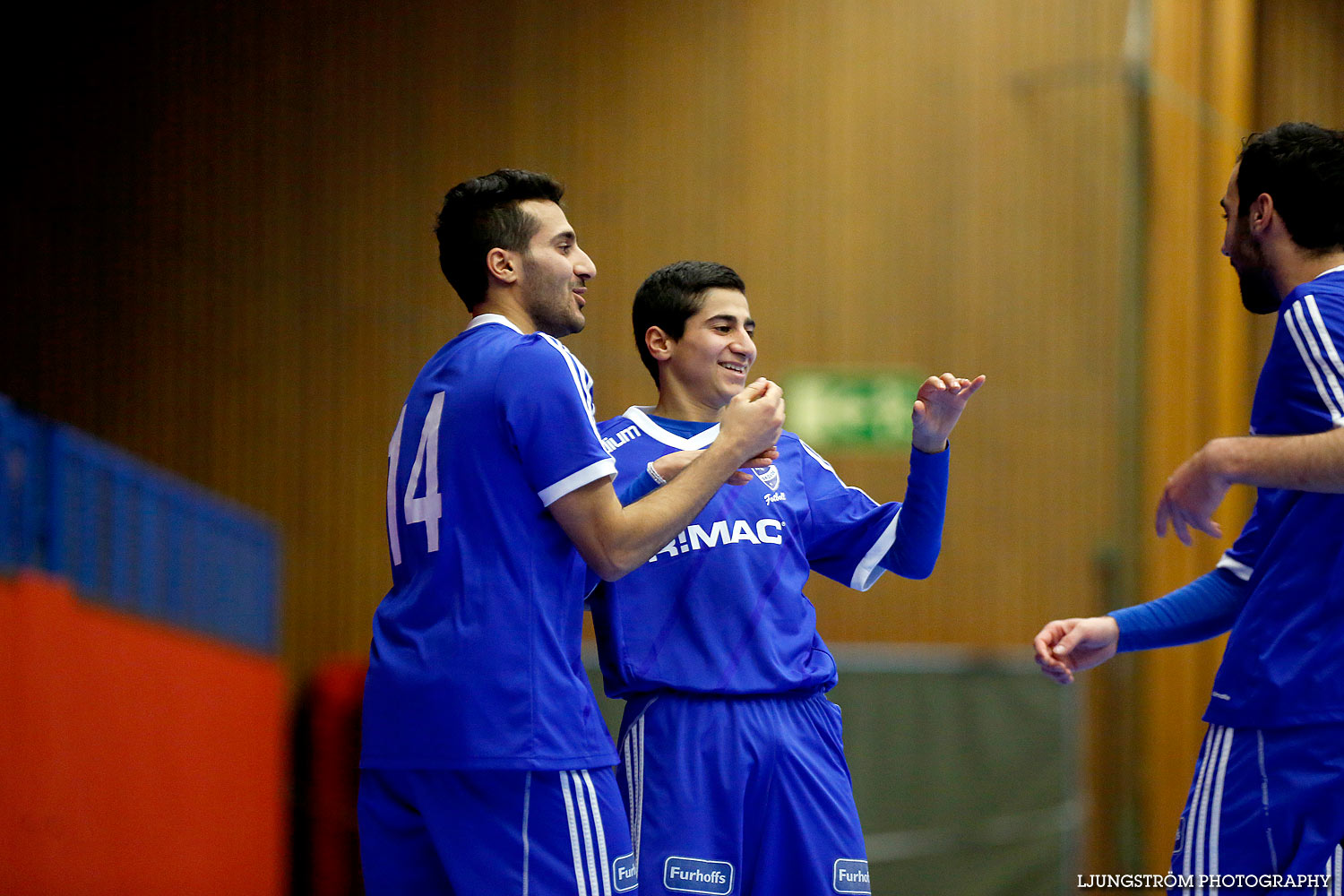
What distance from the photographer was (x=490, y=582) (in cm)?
238

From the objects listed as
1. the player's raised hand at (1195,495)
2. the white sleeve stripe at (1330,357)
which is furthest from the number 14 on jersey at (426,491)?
the white sleeve stripe at (1330,357)

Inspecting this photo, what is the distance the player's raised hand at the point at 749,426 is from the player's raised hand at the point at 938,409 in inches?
25.1

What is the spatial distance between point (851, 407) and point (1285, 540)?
6397 mm

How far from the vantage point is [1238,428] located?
9047mm

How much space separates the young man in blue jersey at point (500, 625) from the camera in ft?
7.57

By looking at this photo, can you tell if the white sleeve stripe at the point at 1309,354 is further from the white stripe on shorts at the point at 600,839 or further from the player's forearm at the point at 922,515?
the white stripe on shorts at the point at 600,839

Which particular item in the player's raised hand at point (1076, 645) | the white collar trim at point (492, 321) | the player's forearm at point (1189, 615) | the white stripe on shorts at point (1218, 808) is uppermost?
the white collar trim at point (492, 321)

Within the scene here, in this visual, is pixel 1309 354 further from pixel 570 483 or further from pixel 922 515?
pixel 570 483

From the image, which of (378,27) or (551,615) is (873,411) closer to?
(378,27)

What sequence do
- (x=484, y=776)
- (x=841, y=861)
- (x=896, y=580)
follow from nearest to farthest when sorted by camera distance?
(x=484, y=776), (x=841, y=861), (x=896, y=580)

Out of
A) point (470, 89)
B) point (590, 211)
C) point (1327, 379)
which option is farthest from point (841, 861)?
point (470, 89)

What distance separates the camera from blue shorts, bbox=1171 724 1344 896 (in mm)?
2236

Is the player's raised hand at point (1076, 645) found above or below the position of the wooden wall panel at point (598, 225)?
below

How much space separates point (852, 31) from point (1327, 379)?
736cm
